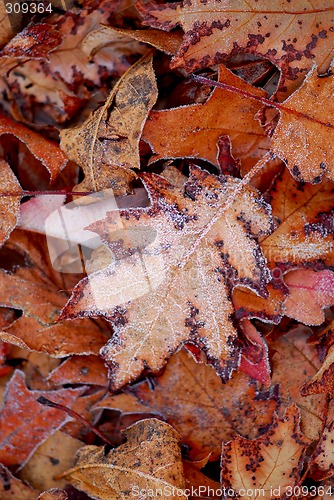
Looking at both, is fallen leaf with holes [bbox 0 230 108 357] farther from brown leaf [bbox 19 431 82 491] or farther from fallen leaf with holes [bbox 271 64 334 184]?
fallen leaf with holes [bbox 271 64 334 184]

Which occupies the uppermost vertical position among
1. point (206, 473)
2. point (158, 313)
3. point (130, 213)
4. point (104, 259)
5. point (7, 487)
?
point (130, 213)

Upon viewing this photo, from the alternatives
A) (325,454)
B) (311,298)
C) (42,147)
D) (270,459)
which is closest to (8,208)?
(42,147)

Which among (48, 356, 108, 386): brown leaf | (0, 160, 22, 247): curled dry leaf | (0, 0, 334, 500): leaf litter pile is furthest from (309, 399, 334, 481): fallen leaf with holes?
(0, 160, 22, 247): curled dry leaf

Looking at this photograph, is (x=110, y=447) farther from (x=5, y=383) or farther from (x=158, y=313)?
(x=158, y=313)

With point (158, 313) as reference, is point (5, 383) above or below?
below

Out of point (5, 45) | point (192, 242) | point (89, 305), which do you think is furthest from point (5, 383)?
point (5, 45)

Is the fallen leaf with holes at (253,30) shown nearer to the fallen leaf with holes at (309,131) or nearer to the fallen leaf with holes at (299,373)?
the fallen leaf with holes at (309,131)

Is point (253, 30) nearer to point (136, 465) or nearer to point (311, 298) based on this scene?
point (311, 298)

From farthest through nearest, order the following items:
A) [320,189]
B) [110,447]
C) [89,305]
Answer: [110,447], [320,189], [89,305]
